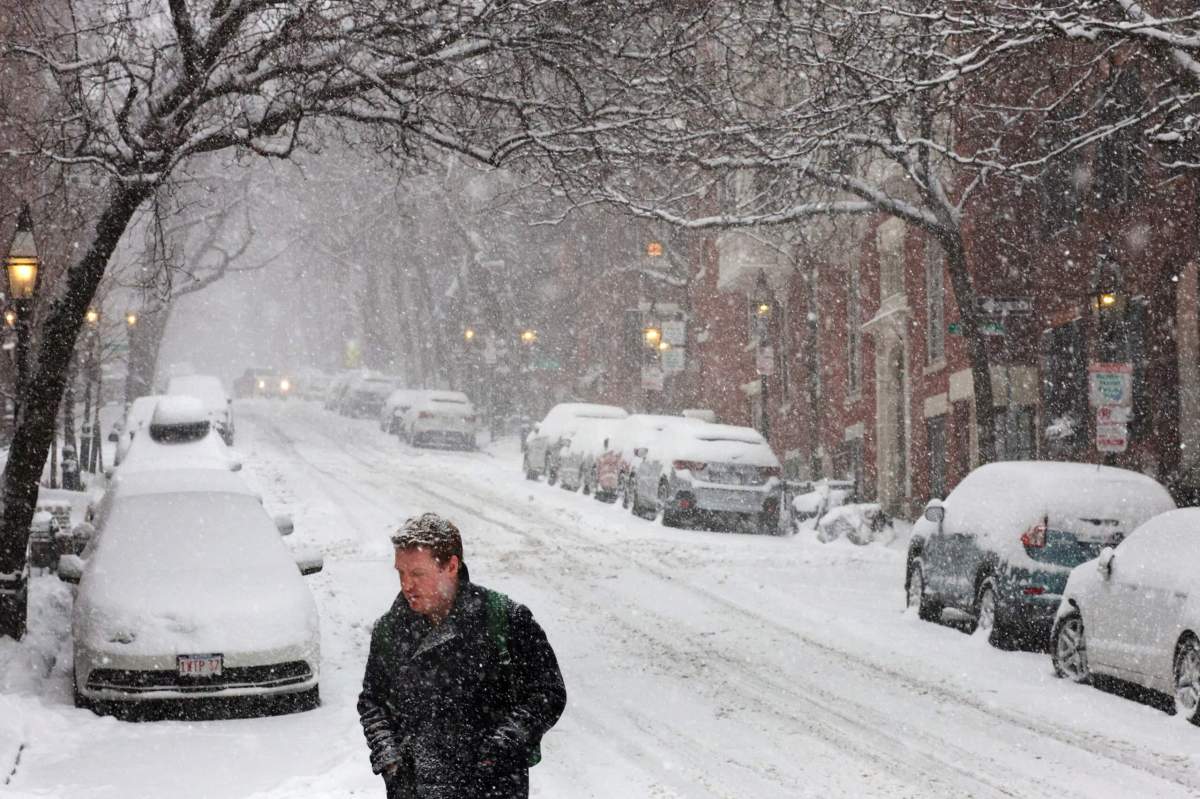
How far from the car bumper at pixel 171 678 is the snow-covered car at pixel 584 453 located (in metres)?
19.8

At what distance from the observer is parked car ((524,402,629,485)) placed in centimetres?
3494

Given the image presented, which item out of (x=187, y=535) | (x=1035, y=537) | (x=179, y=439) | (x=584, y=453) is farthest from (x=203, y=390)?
(x=1035, y=537)

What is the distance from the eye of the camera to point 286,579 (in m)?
12.0

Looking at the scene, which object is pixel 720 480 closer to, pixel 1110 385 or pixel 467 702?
pixel 1110 385

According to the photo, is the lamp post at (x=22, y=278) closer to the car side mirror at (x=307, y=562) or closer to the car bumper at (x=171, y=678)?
the car side mirror at (x=307, y=562)

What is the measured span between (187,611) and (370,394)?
5261 centimetres

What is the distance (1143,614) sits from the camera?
38.7ft

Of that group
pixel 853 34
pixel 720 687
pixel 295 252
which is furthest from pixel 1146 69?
pixel 295 252

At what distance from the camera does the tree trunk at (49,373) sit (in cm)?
1373

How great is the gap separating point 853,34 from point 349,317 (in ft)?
260

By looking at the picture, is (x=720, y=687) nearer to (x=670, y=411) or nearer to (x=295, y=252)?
(x=670, y=411)

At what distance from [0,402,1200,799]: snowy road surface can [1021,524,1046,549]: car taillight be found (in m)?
1.02

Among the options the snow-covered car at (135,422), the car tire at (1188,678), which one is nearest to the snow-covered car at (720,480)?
the snow-covered car at (135,422)

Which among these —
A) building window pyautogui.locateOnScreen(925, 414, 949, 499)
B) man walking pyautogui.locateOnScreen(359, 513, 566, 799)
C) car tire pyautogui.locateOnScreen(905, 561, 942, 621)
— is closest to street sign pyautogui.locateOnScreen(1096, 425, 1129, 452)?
car tire pyautogui.locateOnScreen(905, 561, 942, 621)
